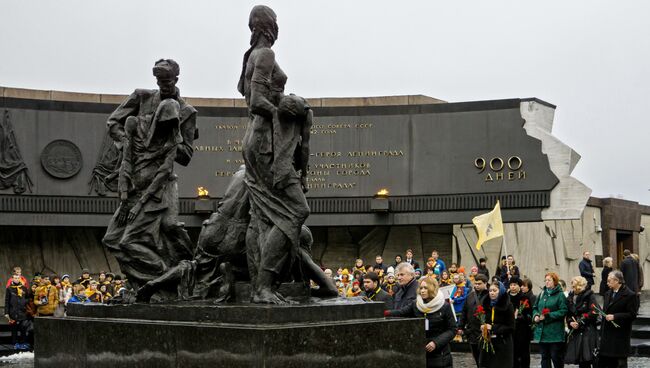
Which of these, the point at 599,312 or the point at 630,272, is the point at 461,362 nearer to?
the point at 599,312

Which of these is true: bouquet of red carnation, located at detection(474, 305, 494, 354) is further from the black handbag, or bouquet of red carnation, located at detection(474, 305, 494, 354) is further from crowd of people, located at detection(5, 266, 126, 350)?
crowd of people, located at detection(5, 266, 126, 350)

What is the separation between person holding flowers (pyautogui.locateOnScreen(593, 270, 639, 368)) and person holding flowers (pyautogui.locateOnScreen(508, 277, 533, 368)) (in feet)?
3.18

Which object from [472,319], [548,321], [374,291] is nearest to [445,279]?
[374,291]

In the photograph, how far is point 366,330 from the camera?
8078mm

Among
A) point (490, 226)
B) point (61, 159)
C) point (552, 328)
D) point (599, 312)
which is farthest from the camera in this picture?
point (61, 159)

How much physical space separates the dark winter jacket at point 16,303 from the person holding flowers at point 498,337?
1074cm

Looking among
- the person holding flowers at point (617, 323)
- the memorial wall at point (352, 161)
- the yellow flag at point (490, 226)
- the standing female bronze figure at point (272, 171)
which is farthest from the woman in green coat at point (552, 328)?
the memorial wall at point (352, 161)

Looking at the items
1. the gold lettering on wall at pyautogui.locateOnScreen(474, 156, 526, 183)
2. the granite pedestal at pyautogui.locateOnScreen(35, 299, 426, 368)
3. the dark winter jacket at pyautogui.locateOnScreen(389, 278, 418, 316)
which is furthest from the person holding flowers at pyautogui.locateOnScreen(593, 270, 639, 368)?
the gold lettering on wall at pyautogui.locateOnScreen(474, 156, 526, 183)

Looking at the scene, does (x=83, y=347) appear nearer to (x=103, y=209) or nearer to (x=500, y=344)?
(x=500, y=344)

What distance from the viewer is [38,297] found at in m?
19.3

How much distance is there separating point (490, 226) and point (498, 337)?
8130 mm

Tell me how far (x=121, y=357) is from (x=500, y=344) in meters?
4.76

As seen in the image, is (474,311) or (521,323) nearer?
(474,311)

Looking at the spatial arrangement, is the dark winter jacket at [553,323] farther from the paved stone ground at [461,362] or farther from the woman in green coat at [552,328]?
the paved stone ground at [461,362]
